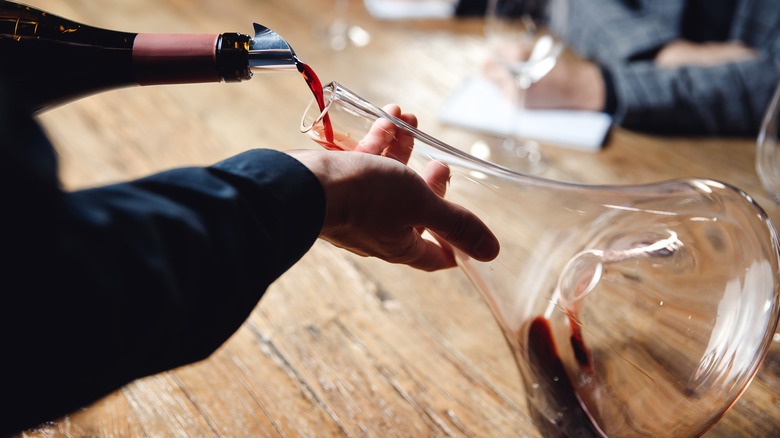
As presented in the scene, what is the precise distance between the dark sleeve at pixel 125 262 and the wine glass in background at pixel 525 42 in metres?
0.44

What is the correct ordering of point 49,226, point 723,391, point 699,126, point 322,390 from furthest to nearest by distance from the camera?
point 699,126 < point 322,390 < point 723,391 < point 49,226

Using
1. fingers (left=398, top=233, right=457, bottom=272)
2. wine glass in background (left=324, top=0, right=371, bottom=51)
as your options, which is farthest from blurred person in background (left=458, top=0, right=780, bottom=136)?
fingers (left=398, top=233, right=457, bottom=272)

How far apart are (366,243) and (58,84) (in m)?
0.27

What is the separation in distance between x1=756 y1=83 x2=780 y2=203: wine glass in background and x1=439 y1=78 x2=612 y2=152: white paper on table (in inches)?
7.4

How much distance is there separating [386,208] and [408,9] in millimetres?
764

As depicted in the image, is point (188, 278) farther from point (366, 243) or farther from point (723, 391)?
point (723, 391)

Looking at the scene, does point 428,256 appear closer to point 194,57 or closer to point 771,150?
point 194,57

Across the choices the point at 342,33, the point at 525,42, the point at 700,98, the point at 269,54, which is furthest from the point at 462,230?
the point at 342,33

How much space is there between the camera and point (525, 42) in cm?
75

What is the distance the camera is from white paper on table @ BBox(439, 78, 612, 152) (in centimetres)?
78

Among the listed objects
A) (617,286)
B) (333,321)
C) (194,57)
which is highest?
(194,57)

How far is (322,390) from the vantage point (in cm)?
47

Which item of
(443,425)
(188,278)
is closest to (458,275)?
(443,425)

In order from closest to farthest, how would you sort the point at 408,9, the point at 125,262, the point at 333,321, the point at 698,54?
the point at 125,262 < the point at 333,321 < the point at 698,54 < the point at 408,9
